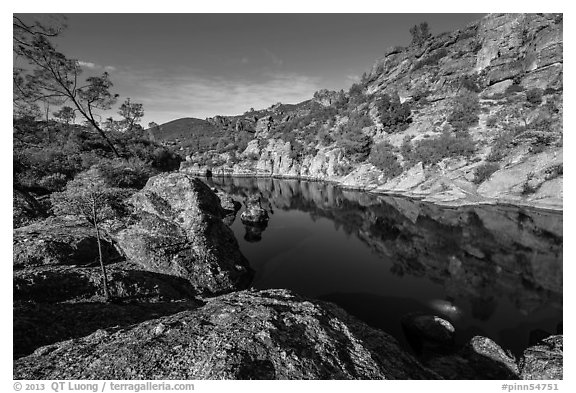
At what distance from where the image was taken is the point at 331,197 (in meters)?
74.5

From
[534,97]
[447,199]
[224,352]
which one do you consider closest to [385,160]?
[447,199]

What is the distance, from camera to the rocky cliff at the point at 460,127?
2074 inches

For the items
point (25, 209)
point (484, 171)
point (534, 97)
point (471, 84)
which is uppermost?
point (471, 84)

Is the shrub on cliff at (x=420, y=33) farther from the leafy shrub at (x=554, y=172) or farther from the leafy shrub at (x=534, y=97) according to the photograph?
the leafy shrub at (x=554, y=172)

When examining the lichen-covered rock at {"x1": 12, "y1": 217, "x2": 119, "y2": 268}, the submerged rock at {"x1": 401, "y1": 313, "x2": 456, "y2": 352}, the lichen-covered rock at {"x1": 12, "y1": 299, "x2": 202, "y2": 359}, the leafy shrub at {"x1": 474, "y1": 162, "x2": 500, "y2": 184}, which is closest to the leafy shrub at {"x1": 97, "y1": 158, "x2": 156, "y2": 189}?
the lichen-covered rock at {"x1": 12, "y1": 217, "x2": 119, "y2": 268}

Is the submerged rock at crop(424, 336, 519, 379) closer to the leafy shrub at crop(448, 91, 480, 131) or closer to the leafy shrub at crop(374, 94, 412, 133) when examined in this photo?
the leafy shrub at crop(448, 91, 480, 131)

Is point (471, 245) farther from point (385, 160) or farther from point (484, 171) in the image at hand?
point (385, 160)

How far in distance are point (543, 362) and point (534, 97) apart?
3277 inches

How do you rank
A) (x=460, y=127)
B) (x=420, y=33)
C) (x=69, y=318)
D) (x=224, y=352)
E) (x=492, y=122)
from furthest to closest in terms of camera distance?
(x=420, y=33) < (x=460, y=127) < (x=492, y=122) < (x=69, y=318) < (x=224, y=352)

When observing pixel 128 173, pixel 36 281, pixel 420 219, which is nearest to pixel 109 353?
pixel 36 281

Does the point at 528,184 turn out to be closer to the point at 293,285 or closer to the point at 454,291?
the point at 454,291

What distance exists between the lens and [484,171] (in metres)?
55.7

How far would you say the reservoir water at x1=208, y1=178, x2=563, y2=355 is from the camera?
19.7m

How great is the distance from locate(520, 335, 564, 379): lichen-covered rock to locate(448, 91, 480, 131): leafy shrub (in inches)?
2897
